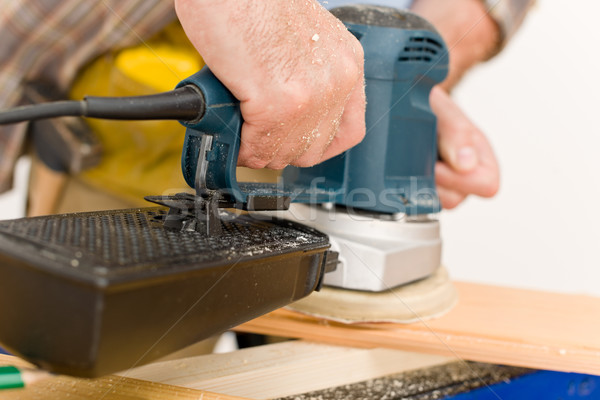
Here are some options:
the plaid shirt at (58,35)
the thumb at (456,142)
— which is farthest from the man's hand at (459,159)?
the plaid shirt at (58,35)

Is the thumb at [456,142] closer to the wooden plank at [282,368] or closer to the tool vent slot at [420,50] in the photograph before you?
the tool vent slot at [420,50]

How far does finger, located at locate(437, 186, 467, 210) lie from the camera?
110 centimetres

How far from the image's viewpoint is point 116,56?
1086 mm

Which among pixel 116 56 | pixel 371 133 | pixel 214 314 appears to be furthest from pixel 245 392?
pixel 116 56

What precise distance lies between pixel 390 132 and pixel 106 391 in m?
0.50

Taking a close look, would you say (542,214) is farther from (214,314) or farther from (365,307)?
(214,314)

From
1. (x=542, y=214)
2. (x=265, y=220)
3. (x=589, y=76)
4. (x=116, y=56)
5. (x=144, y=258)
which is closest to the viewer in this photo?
(x=144, y=258)

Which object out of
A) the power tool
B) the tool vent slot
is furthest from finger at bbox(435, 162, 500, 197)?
the tool vent slot

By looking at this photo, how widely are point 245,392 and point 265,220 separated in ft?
0.67

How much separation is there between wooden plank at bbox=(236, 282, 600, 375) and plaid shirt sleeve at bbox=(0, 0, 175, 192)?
2.12 feet

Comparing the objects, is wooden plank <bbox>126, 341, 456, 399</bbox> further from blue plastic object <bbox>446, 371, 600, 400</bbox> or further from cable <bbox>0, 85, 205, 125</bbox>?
cable <bbox>0, 85, 205, 125</bbox>

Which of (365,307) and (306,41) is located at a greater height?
(306,41)

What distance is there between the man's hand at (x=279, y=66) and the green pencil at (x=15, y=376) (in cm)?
30

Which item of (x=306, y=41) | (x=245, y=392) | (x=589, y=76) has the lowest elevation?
(x=245, y=392)
